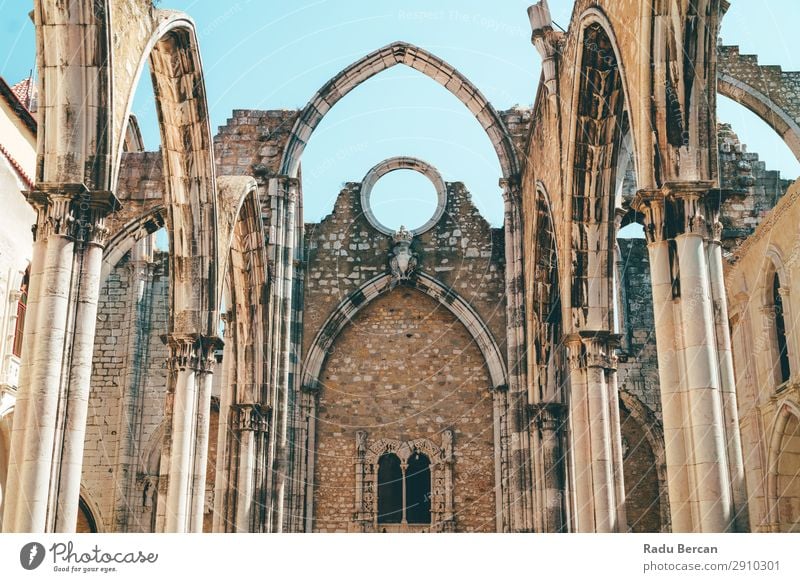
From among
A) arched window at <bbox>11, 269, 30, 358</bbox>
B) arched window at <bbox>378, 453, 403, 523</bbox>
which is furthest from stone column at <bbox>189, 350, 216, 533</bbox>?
arched window at <bbox>378, 453, 403, 523</bbox>

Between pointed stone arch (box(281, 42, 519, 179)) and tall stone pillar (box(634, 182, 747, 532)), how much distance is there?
895cm

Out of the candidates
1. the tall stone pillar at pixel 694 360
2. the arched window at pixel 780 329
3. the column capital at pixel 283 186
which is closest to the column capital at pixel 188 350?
the column capital at pixel 283 186

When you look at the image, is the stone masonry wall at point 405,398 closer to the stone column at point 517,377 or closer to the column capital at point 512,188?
the stone column at point 517,377

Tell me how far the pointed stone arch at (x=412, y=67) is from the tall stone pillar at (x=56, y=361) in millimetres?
8806

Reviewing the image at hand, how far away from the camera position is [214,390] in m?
18.0

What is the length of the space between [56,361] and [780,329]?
10977mm

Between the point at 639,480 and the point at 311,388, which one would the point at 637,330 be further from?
the point at 311,388

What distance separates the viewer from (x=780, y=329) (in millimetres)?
14414

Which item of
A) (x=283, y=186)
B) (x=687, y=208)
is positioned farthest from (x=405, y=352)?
(x=687, y=208)

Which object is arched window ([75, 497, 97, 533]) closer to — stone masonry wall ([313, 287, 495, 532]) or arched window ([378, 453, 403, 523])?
stone masonry wall ([313, 287, 495, 532])

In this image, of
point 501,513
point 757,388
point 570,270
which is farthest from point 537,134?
point 501,513

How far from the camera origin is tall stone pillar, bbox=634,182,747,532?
6.99m

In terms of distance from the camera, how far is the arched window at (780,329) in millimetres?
14234

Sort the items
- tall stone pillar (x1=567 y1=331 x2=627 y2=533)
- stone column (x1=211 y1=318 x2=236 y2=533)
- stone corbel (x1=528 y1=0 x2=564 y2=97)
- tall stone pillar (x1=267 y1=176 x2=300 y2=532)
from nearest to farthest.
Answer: tall stone pillar (x1=567 y1=331 x2=627 y2=533) < stone corbel (x1=528 y1=0 x2=564 y2=97) < stone column (x1=211 y1=318 x2=236 y2=533) < tall stone pillar (x1=267 y1=176 x2=300 y2=532)
